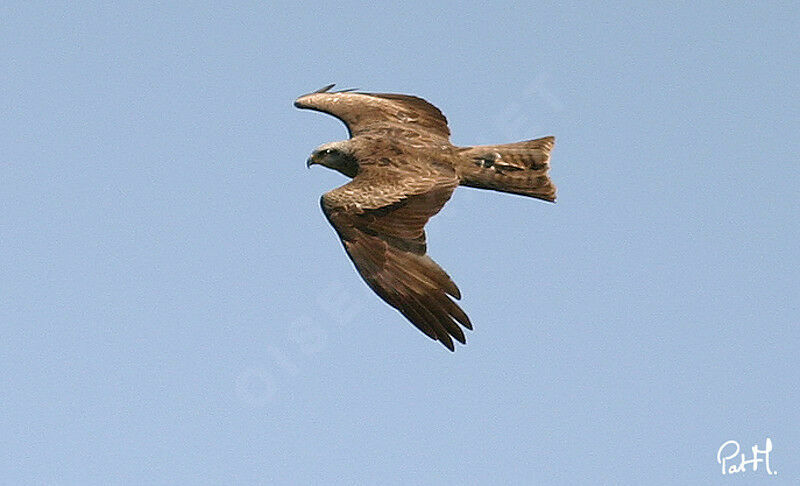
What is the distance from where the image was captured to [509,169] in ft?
54.3

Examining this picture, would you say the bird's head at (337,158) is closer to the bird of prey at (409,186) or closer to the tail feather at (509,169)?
the bird of prey at (409,186)

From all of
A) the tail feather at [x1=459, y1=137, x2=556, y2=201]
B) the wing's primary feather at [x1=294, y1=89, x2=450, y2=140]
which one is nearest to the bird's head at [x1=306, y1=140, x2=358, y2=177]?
the wing's primary feather at [x1=294, y1=89, x2=450, y2=140]

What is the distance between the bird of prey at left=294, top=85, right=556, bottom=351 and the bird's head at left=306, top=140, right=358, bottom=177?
0.5 inches

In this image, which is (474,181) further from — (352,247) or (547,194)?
(352,247)

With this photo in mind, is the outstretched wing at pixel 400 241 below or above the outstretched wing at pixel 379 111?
below

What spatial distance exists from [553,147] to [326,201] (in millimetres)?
3097

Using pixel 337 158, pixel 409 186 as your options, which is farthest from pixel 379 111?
pixel 409 186

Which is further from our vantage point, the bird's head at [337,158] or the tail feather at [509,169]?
the bird's head at [337,158]

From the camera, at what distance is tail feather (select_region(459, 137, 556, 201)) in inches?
646

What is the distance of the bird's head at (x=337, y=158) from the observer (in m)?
16.8

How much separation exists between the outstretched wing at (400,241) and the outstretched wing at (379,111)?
2.17 m

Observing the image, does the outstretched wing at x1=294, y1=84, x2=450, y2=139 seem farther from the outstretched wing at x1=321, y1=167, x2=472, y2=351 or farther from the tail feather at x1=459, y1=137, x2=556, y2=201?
the outstretched wing at x1=321, y1=167, x2=472, y2=351

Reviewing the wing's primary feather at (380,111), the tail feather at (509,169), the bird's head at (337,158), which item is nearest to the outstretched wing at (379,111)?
the wing's primary feather at (380,111)

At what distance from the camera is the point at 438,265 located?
14.5 m
